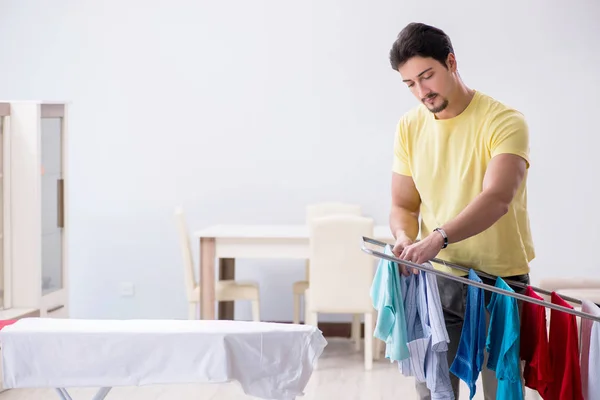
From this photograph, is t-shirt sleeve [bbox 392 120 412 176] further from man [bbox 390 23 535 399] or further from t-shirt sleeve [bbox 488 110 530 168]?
t-shirt sleeve [bbox 488 110 530 168]

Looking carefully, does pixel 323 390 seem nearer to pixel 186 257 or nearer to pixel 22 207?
pixel 186 257

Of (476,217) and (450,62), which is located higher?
(450,62)

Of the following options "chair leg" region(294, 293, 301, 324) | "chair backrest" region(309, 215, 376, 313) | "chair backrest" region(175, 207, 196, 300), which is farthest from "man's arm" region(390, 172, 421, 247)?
"chair leg" region(294, 293, 301, 324)

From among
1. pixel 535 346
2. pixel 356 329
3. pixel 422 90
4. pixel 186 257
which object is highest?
pixel 422 90

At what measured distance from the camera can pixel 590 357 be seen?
2008 mm

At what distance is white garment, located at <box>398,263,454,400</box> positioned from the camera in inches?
80.7

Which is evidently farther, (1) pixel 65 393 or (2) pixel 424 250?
(1) pixel 65 393

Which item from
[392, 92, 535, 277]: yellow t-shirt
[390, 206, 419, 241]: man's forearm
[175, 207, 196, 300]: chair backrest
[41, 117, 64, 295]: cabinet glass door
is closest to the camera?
[392, 92, 535, 277]: yellow t-shirt

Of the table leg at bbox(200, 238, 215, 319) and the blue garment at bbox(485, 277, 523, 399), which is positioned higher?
the blue garment at bbox(485, 277, 523, 399)

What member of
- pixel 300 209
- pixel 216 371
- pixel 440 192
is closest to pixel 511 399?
pixel 440 192

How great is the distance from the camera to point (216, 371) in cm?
229

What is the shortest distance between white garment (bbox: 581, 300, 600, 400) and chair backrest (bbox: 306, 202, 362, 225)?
334 centimetres

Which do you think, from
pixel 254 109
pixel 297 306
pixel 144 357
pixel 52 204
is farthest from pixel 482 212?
pixel 254 109

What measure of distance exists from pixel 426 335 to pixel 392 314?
0.31 feet
